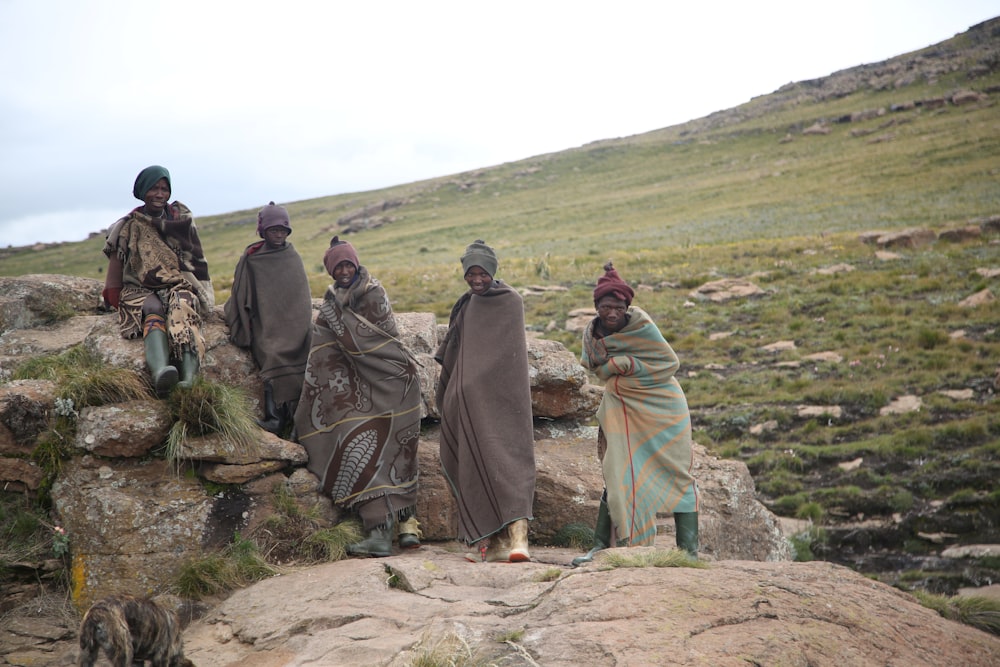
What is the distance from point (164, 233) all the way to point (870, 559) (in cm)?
830

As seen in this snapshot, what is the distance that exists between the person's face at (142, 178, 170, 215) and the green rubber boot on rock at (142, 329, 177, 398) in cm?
117

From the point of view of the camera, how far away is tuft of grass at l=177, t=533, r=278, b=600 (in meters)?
5.68

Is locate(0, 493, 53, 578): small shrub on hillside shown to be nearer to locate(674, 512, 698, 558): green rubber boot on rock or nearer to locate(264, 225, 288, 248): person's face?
locate(264, 225, 288, 248): person's face

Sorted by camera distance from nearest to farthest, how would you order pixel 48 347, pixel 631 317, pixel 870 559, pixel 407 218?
pixel 631 317 < pixel 48 347 < pixel 870 559 < pixel 407 218

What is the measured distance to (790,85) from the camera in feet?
319

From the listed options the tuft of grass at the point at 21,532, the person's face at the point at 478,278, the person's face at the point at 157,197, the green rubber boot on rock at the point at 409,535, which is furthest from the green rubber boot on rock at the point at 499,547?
the person's face at the point at 157,197

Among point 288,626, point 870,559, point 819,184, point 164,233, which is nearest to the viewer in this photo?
point 288,626

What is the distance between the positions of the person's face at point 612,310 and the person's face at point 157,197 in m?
3.95

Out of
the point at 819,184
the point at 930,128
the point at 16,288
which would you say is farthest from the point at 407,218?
the point at 16,288

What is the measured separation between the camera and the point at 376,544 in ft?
21.2

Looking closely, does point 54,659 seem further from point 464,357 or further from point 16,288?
point 16,288

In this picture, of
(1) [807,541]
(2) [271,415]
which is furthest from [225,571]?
(1) [807,541]

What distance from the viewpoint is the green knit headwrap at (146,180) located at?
7.03 meters

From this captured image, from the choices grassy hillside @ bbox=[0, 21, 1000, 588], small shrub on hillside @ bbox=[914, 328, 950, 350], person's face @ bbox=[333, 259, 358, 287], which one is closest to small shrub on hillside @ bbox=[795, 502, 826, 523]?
grassy hillside @ bbox=[0, 21, 1000, 588]
